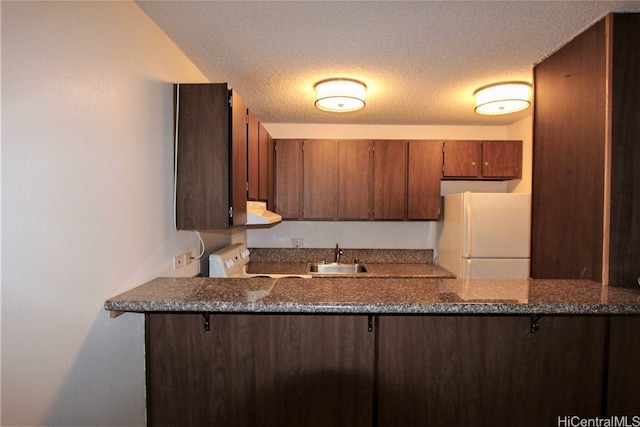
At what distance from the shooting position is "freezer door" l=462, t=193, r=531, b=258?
2.57 metres

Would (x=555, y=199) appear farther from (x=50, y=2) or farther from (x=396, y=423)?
(x=50, y=2)

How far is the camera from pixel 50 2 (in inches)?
35.8

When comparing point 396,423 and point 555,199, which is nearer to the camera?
point 396,423

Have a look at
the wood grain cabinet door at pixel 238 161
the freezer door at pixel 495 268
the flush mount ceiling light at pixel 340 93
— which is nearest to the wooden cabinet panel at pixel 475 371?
the wood grain cabinet door at pixel 238 161

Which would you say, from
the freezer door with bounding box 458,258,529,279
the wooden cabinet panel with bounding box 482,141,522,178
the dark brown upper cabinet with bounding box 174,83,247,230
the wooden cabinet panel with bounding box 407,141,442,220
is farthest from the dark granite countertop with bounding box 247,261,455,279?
the dark brown upper cabinet with bounding box 174,83,247,230

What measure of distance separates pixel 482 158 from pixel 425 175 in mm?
650

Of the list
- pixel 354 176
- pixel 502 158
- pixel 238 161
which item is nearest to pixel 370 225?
pixel 354 176

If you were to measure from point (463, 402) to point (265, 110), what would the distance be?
271 cm

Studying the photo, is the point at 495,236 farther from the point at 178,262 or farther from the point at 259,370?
the point at 178,262

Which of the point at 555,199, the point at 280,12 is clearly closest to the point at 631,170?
the point at 555,199

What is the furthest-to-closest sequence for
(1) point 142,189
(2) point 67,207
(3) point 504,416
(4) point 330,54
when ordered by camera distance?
(4) point 330,54, (1) point 142,189, (3) point 504,416, (2) point 67,207

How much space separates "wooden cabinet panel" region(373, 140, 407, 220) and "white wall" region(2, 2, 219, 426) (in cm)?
210

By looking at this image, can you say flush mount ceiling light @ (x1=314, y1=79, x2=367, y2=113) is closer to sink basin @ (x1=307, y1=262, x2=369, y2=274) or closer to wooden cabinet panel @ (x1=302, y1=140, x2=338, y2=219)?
wooden cabinet panel @ (x1=302, y1=140, x2=338, y2=219)

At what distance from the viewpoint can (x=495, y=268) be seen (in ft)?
8.48
